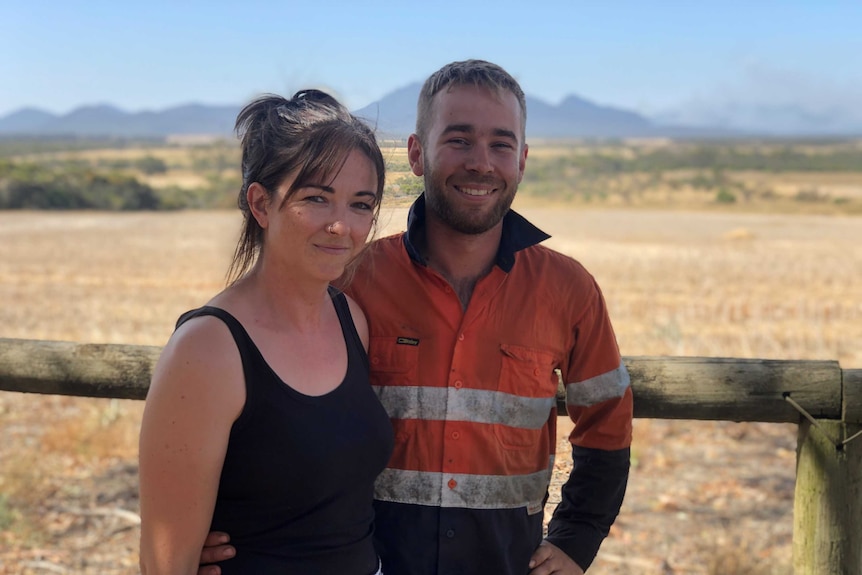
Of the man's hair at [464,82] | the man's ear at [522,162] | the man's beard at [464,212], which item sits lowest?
the man's beard at [464,212]

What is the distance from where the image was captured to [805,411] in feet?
8.26

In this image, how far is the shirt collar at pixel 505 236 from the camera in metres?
2.39

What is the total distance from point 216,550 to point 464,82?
135cm

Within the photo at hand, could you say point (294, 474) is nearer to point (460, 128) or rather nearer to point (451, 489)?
point (451, 489)

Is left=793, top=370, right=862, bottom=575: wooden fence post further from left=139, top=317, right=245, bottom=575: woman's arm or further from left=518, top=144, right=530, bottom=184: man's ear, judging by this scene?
left=139, top=317, right=245, bottom=575: woman's arm

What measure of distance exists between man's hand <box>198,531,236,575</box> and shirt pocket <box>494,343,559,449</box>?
2.42ft

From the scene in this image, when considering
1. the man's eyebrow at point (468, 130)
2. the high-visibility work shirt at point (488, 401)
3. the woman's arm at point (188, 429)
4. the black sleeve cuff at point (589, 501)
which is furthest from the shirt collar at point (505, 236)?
the woman's arm at point (188, 429)

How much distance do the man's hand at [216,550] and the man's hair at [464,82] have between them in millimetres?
1209

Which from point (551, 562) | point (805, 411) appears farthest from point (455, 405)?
point (805, 411)

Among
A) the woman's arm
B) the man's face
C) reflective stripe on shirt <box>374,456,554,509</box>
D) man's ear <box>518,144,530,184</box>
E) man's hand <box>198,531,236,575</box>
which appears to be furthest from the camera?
man's ear <box>518,144,530,184</box>

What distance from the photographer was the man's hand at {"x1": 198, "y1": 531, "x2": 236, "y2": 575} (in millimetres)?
1925

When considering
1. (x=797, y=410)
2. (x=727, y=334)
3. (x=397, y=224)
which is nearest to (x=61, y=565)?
(x=397, y=224)

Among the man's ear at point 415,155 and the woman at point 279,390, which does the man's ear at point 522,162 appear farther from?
the woman at point 279,390

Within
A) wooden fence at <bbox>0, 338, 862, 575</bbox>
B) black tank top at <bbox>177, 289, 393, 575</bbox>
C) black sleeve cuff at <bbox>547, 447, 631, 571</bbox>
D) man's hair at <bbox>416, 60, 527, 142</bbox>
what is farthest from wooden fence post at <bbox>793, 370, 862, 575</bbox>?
black tank top at <bbox>177, 289, 393, 575</bbox>
